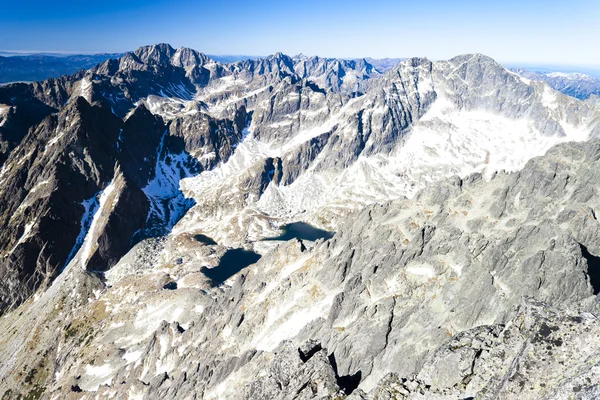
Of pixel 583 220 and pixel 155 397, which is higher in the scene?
pixel 583 220

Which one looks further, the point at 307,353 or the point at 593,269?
the point at 593,269

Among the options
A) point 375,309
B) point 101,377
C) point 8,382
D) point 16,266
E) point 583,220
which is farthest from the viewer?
point 16,266

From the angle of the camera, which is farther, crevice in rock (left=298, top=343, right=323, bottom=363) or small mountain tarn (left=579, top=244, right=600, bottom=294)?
small mountain tarn (left=579, top=244, right=600, bottom=294)

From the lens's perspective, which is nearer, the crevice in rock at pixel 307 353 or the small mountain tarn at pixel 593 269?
the crevice in rock at pixel 307 353

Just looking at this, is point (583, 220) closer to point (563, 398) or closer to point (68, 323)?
point (563, 398)

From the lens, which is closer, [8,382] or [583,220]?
[583,220]

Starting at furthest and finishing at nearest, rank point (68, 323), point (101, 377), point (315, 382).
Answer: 1. point (68, 323)
2. point (101, 377)
3. point (315, 382)

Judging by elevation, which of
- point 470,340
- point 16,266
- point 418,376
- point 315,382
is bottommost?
point 16,266

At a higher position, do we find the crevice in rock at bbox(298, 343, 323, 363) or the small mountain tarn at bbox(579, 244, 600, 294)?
the crevice in rock at bbox(298, 343, 323, 363)

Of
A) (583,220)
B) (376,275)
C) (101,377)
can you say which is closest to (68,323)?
(101,377)

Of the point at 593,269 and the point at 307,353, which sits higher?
the point at 307,353

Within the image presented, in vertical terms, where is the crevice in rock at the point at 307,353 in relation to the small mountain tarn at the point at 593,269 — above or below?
above
